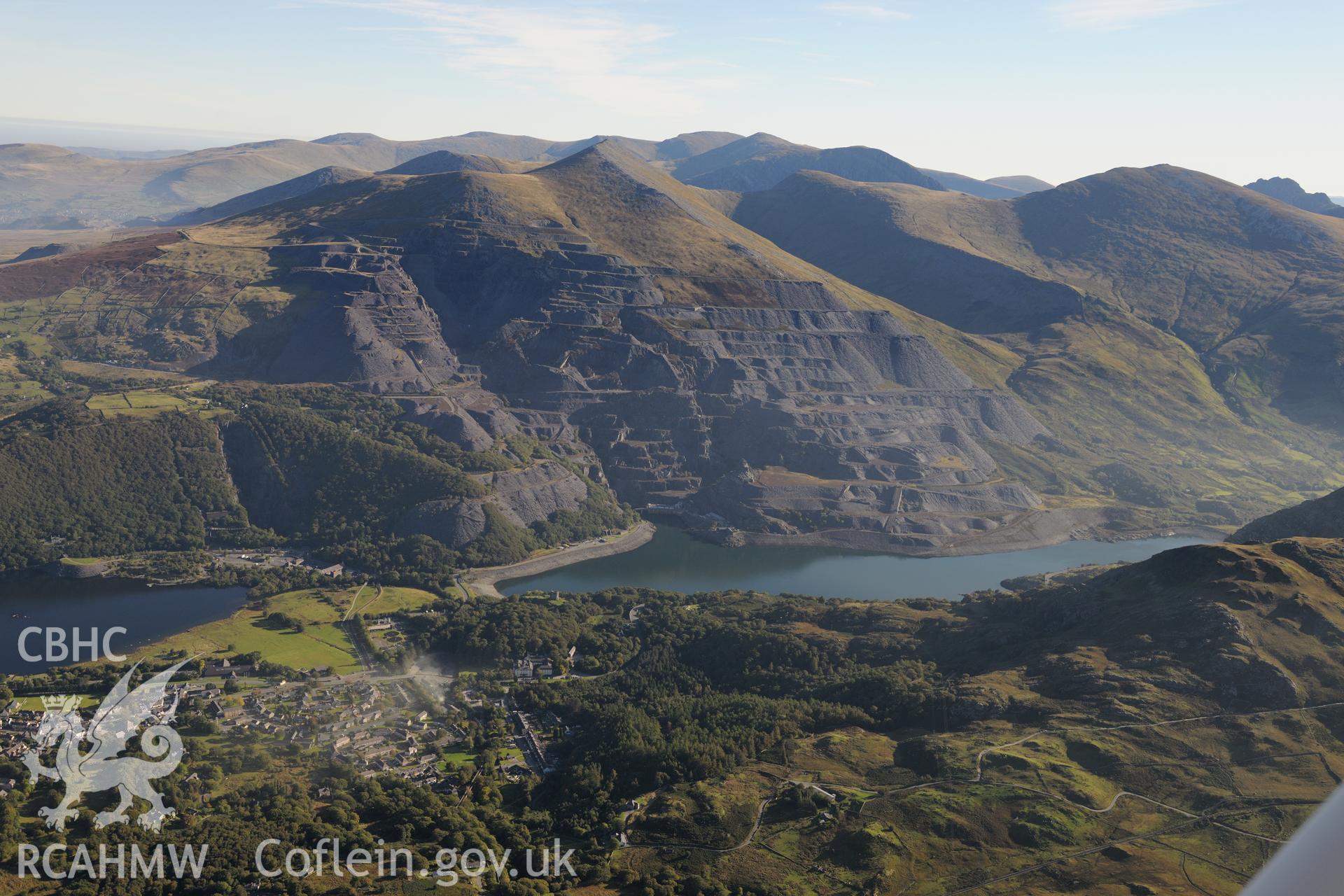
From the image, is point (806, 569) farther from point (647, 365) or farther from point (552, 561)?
point (647, 365)

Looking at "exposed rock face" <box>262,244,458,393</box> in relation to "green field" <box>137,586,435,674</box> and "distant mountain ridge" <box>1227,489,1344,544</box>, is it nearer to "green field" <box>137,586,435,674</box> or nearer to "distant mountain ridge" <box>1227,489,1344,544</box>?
"green field" <box>137,586,435,674</box>

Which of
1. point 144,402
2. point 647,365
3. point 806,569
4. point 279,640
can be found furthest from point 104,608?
point 647,365

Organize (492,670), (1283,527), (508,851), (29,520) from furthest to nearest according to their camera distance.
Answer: (29,520)
(1283,527)
(492,670)
(508,851)

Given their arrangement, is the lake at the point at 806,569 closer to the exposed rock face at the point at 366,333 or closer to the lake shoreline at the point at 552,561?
the lake shoreline at the point at 552,561

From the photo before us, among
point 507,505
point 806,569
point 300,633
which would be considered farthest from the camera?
point 507,505

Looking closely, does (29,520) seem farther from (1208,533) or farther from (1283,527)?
(1208,533)

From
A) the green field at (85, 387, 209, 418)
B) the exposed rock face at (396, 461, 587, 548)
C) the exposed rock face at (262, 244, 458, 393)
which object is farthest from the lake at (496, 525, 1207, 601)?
the green field at (85, 387, 209, 418)

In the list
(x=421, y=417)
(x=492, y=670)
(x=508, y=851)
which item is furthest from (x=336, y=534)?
(x=508, y=851)
